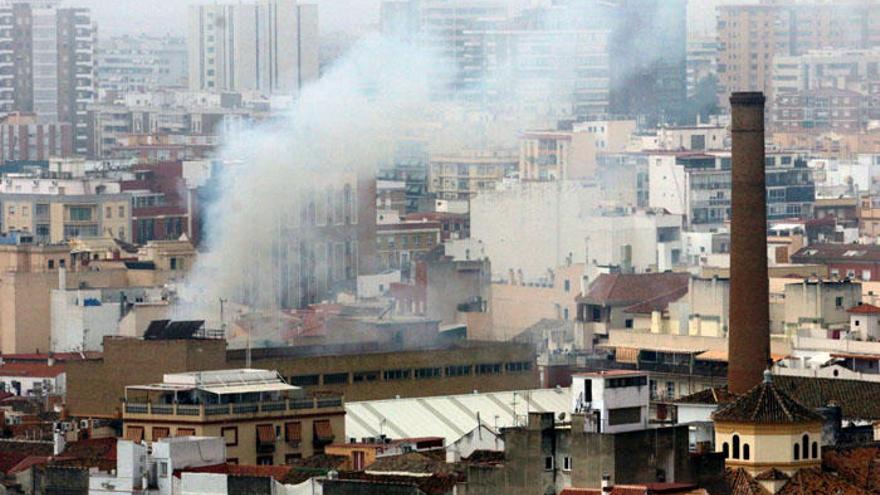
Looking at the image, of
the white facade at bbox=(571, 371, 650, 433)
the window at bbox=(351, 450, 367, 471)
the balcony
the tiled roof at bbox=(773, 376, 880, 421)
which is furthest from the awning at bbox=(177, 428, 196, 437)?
the white facade at bbox=(571, 371, 650, 433)

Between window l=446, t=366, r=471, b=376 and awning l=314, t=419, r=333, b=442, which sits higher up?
window l=446, t=366, r=471, b=376

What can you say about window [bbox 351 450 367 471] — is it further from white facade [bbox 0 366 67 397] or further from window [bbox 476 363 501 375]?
white facade [bbox 0 366 67 397]

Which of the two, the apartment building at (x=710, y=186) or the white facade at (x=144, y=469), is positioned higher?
the apartment building at (x=710, y=186)

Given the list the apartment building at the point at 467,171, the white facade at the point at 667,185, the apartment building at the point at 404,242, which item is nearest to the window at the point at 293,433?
the apartment building at the point at 404,242

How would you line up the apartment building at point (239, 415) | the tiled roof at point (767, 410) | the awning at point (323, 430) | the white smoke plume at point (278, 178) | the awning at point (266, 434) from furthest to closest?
the white smoke plume at point (278, 178)
the awning at point (323, 430)
the awning at point (266, 434)
the apartment building at point (239, 415)
the tiled roof at point (767, 410)

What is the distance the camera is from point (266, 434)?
230ft

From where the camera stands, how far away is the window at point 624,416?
5920cm

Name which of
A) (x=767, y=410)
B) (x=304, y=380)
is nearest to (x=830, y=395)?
(x=767, y=410)

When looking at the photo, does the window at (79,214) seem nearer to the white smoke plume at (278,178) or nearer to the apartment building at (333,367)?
the white smoke plume at (278,178)

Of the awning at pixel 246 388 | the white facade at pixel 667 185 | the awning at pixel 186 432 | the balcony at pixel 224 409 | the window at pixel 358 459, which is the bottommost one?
the window at pixel 358 459

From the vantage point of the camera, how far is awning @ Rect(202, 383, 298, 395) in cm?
7048

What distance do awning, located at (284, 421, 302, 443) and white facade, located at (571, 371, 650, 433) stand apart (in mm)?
11059

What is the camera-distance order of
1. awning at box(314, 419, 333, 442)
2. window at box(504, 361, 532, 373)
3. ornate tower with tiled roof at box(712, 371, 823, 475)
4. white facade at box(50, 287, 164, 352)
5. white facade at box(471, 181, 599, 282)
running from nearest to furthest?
ornate tower with tiled roof at box(712, 371, 823, 475)
awning at box(314, 419, 333, 442)
window at box(504, 361, 532, 373)
white facade at box(50, 287, 164, 352)
white facade at box(471, 181, 599, 282)

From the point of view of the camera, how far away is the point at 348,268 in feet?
355
